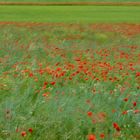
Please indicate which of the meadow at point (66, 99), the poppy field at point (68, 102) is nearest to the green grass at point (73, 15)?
the meadow at point (66, 99)

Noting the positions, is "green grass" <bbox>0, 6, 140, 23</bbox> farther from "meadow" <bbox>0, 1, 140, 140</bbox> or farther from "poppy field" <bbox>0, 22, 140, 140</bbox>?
"poppy field" <bbox>0, 22, 140, 140</bbox>

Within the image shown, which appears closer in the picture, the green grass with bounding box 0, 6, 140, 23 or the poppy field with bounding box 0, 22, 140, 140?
the poppy field with bounding box 0, 22, 140, 140

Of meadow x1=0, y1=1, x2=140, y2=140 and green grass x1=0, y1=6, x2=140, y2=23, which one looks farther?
green grass x1=0, y1=6, x2=140, y2=23

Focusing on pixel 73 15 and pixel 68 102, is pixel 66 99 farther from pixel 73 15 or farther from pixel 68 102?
pixel 73 15

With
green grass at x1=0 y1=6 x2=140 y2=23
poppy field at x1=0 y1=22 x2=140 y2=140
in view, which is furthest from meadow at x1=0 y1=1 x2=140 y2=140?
green grass at x1=0 y1=6 x2=140 y2=23

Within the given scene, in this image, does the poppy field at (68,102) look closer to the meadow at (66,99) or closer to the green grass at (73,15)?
the meadow at (66,99)

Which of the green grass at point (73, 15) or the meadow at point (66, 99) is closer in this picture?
the meadow at point (66, 99)

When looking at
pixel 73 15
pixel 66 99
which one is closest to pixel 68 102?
pixel 66 99

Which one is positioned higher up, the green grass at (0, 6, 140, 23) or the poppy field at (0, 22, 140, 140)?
the poppy field at (0, 22, 140, 140)

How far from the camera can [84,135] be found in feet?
16.8

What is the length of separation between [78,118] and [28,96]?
3.68 ft

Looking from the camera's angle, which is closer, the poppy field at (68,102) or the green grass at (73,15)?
the poppy field at (68,102)

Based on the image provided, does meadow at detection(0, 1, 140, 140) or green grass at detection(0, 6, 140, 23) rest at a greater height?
meadow at detection(0, 1, 140, 140)

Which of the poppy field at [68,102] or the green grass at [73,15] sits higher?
the poppy field at [68,102]
